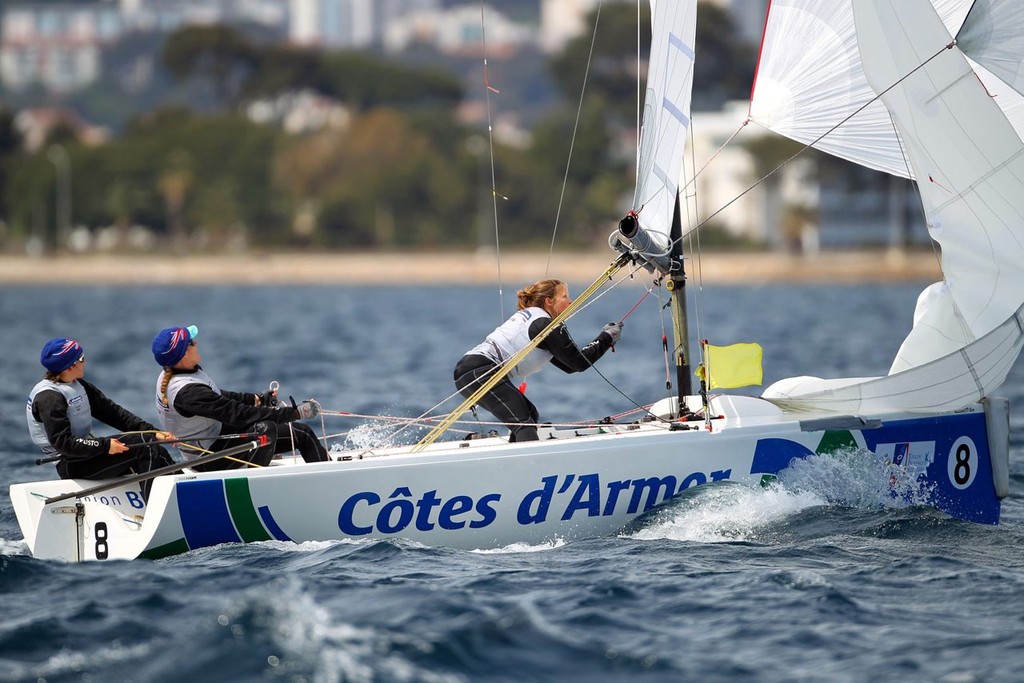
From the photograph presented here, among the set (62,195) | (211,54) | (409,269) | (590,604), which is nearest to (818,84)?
(590,604)

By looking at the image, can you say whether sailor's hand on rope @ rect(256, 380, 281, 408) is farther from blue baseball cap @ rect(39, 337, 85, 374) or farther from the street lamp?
the street lamp

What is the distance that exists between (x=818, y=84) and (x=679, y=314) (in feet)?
4.91

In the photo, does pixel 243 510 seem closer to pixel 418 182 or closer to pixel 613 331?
pixel 613 331

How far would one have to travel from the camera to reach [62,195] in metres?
70.8

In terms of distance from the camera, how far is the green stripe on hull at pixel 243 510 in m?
6.33

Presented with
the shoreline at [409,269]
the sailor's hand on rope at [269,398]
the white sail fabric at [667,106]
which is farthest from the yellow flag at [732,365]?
the shoreline at [409,269]

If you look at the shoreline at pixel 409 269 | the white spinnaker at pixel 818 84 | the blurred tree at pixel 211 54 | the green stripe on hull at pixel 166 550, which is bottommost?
the green stripe on hull at pixel 166 550

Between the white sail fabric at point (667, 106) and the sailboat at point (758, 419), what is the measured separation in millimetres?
10

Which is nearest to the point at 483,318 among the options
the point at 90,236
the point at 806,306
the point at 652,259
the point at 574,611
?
the point at 806,306

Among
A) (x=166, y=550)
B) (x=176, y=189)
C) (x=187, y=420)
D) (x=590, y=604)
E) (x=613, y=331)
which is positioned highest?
(x=176, y=189)

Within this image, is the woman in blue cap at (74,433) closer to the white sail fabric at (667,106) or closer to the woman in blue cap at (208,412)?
the woman in blue cap at (208,412)

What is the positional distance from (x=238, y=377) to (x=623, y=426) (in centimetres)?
882

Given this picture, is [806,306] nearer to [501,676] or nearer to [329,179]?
[501,676]

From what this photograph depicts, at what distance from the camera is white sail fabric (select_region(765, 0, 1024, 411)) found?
7266mm
